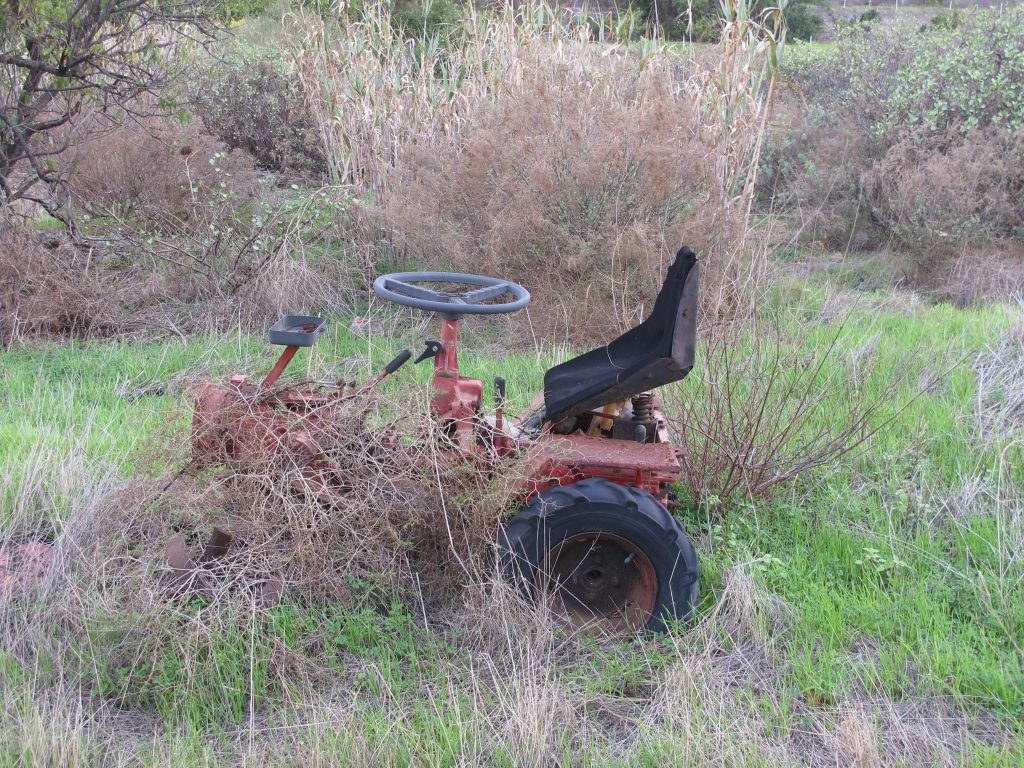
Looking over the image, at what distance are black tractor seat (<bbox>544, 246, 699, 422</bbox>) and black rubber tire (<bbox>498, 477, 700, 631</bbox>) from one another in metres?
0.34

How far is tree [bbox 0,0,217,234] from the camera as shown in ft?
20.3

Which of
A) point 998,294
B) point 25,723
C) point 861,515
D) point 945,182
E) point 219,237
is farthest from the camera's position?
point 945,182

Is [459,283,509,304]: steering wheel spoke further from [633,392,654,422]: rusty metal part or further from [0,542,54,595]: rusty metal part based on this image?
[0,542,54,595]: rusty metal part

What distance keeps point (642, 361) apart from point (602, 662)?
108 centimetres

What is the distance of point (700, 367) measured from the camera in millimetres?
4660

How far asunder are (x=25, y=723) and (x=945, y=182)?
8443mm

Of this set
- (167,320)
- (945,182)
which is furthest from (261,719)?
(945,182)

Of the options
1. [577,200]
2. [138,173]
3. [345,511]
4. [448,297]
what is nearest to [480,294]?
[448,297]

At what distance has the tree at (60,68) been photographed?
6.19 m

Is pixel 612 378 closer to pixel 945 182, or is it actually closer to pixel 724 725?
pixel 724 725

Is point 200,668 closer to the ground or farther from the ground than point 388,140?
closer to the ground

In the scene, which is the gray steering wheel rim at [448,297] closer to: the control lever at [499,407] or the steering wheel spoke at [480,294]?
the steering wheel spoke at [480,294]

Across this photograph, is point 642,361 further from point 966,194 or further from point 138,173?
point 966,194

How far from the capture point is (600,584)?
3363 mm
